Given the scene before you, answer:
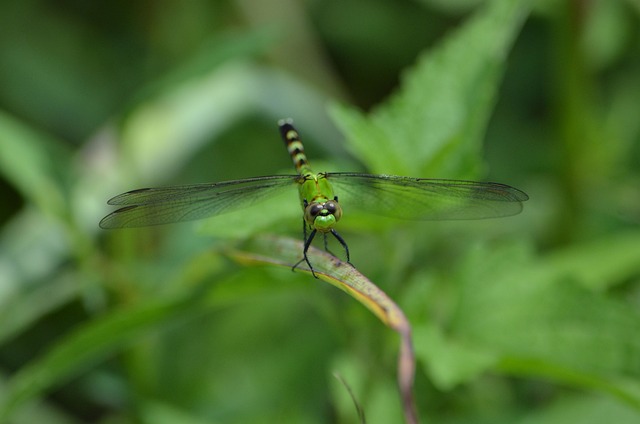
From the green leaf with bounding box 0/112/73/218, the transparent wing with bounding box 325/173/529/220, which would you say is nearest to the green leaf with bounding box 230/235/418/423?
the transparent wing with bounding box 325/173/529/220

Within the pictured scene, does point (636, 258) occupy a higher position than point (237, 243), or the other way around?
point (636, 258)

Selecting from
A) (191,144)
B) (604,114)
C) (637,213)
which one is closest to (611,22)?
(604,114)

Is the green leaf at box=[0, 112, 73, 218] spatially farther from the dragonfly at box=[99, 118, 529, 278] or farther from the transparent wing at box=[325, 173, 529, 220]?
the transparent wing at box=[325, 173, 529, 220]

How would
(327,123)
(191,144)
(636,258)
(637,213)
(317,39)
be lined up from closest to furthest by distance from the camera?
(636,258), (637,213), (191,144), (327,123), (317,39)

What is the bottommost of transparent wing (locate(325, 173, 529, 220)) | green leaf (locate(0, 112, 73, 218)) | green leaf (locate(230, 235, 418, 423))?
green leaf (locate(230, 235, 418, 423))

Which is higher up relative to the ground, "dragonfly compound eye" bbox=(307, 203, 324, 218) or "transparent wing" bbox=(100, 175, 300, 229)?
"transparent wing" bbox=(100, 175, 300, 229)

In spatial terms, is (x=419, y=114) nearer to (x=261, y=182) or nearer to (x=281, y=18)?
(x=261, y=182)

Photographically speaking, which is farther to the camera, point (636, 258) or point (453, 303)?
point (636, 258)
